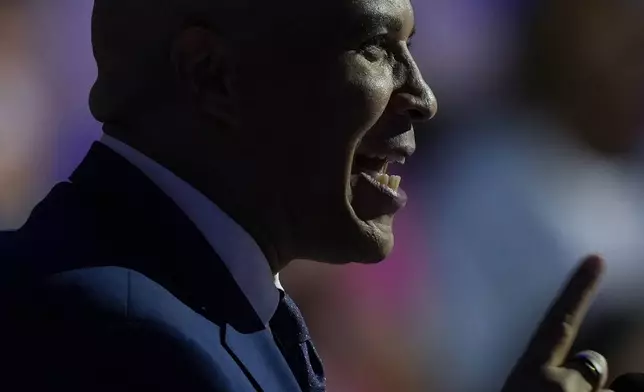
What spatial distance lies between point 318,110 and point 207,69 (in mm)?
133

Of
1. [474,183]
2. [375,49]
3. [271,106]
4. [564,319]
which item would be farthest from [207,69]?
[474,183]

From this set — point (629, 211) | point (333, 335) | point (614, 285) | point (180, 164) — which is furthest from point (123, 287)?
point (629, 211)

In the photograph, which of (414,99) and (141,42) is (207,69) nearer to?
(141,42)

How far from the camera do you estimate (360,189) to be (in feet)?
3.50

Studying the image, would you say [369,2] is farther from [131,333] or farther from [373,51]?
[131,333]

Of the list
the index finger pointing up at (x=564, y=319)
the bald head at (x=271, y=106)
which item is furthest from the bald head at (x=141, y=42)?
the index finger pointing up at (x=564, y=319)

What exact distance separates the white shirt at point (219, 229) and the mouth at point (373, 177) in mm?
129

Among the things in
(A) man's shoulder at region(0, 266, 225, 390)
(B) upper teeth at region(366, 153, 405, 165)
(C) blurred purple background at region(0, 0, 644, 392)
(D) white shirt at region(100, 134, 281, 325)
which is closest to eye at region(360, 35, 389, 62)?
(B) upper teeth at region(366, 153, 405, 165)

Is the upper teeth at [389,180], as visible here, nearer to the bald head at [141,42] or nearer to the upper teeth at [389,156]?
the upper teeth at [389,156]

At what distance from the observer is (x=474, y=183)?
2480 mm

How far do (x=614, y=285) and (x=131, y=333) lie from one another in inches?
68.6

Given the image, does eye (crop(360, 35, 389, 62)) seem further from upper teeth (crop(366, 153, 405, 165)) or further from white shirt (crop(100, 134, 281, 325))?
white shirt (crop(100, 134, 281, 325))

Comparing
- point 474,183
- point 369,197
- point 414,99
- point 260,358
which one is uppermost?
Result: point 414,99

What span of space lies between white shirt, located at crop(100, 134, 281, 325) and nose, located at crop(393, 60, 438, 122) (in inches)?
9.1
